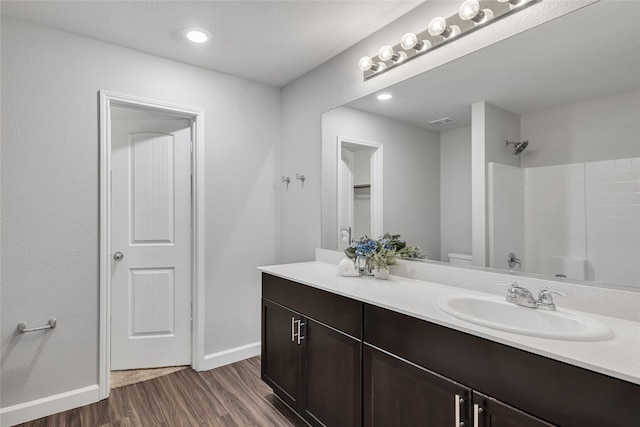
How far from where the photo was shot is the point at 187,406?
2184 millimetres

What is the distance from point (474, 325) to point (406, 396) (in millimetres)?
439

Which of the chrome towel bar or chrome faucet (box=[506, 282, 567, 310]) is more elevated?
chrome faucet (box=[506, 282, 567, 310])

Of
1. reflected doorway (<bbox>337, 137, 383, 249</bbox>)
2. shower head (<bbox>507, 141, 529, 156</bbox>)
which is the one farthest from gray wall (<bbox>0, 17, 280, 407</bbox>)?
shower head (<bbox>507, 141, 529, 156</bbox>)

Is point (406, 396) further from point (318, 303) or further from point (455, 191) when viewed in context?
point (455, 191)

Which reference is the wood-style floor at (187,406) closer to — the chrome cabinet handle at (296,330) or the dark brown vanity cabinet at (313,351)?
the dark brown vanity cabinet at (313,351)

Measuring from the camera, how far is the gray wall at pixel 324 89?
1569 millimetres

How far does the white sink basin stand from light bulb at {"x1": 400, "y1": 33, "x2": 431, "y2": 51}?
138 centimetres

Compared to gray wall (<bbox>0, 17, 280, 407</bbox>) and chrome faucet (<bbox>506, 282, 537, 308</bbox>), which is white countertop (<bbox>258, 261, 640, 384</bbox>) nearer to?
chrome faucet (<bbox>506, 282, 537, 308</bbox>)

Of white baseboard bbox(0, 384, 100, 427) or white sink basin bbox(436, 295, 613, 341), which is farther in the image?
white baseboard bbox(0, 384, 100, 427)

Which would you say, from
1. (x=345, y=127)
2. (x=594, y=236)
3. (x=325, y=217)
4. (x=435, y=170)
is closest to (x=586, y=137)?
(x=594, y=236)

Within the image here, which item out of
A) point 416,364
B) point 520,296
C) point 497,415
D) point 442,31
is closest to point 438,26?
point 442,31

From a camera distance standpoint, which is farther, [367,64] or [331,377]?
[367,64]

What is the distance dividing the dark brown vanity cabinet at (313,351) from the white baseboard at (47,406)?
119cm

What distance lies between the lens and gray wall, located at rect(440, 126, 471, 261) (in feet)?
5.66
